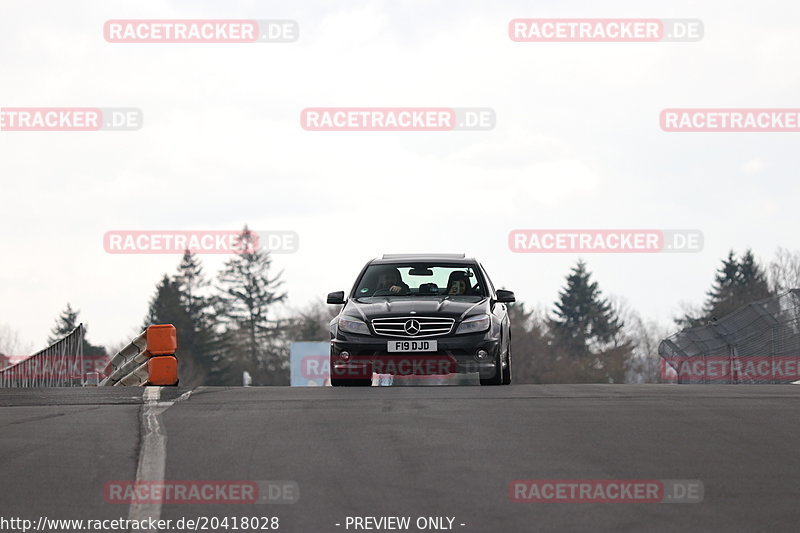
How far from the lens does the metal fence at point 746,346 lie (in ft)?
79.0

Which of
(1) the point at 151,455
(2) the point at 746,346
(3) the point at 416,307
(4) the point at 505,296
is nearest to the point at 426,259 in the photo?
(4) the point at 505,296

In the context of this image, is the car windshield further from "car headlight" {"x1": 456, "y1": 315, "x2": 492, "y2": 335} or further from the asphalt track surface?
the asphalt track surface

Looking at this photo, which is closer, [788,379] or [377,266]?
[377,266]

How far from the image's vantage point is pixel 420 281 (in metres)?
18.0

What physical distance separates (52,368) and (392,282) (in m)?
9.77

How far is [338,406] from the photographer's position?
40.1 feet

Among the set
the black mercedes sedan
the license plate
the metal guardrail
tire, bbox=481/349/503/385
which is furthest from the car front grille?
the metal guardrail

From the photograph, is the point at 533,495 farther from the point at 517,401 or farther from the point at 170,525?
the point at 517,401

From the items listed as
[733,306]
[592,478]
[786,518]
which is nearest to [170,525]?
[592,478]

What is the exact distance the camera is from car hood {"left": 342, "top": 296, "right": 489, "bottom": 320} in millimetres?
16391

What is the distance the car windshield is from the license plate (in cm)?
130

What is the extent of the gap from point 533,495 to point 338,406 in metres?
4.47

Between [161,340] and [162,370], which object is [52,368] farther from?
[161,340]

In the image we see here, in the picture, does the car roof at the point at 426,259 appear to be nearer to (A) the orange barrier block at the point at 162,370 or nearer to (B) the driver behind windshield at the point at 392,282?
(B) the driver behind windshield at the point at 392,282
